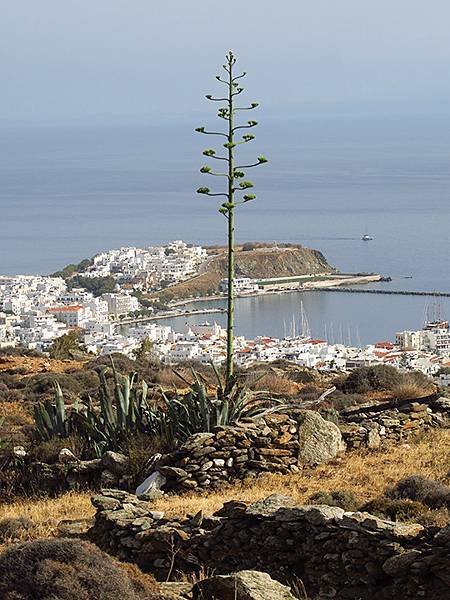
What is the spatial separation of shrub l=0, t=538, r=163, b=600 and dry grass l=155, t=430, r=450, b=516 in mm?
2800

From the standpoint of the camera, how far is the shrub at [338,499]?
7.99m

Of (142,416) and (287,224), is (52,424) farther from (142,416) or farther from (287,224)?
(287,224)

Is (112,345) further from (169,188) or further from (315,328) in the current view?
(169,188)

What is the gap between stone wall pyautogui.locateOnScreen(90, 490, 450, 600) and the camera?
19.0 feet

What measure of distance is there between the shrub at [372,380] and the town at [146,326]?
59.0 ft

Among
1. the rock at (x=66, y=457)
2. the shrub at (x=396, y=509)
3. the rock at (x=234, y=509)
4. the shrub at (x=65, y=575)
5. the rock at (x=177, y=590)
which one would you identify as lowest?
the rock at (x=66, y=457)

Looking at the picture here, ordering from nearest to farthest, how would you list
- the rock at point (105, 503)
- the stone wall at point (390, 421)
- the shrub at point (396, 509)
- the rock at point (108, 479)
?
1. the shrub at point (396, 509)
2. the rock at point (105, 503)
3. the rock at point (108, 479)
4. the stone wall at point (390, 421)

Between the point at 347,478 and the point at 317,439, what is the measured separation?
956 millimetres

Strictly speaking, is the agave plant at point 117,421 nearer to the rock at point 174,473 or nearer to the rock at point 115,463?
the rock at point 115,463

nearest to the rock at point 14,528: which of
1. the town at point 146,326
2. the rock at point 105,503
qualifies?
the rock at point 105,503

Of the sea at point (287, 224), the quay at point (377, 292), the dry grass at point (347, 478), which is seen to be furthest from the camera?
the quay at point (377, 292)

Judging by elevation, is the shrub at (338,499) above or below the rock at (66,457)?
above

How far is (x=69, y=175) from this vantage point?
7697 inches

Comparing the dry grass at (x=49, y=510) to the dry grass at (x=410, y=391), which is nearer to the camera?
the dry grass at (x=49, y=510)
